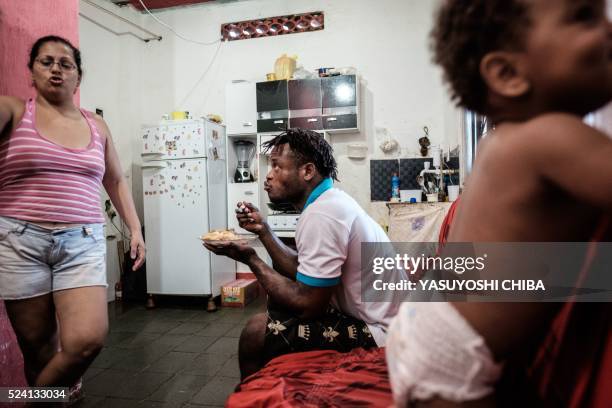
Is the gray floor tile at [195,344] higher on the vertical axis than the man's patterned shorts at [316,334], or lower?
lower

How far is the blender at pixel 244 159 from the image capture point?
462 centimetres

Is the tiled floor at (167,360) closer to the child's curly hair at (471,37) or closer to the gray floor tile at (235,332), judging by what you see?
the gray floor tile at (235,332)

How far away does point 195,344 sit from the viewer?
9.88 feet

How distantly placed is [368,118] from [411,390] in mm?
4330

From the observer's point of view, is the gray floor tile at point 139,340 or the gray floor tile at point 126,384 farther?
the gray floor tile at point 139,340

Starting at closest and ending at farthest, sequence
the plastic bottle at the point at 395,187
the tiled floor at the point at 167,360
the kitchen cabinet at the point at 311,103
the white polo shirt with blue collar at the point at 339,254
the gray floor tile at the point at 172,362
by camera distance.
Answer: the white polo shirt with blue collar at the point at 339,254
the tiled floor at the point at 167,360
the gray floor tile at the point at 172,362
the kitchen cabinet at the point at 311,103
the plastic bottle at the point at 395,187

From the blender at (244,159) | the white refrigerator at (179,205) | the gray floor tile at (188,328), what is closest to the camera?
the gray floor tile at (188,328)

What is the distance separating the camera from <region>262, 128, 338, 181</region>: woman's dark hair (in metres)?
1.62

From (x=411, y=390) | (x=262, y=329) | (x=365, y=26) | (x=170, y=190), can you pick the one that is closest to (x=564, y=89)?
(x=411, y=390)

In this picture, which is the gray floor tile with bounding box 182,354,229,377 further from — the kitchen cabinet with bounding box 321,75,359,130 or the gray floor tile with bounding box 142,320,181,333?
the kitchen cabinet with bounding box 321,75,359,130

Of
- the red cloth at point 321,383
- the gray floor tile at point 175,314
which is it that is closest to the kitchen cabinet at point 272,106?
the gray floor tile at point 175,314

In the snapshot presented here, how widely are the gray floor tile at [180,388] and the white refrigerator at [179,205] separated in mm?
1709

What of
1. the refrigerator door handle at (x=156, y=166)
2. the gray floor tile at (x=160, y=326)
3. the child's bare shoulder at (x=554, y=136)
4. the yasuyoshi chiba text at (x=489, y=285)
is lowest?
the gray floor tile at (x=160, y=326)

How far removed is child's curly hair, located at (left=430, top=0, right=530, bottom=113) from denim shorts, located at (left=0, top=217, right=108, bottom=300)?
150cm
